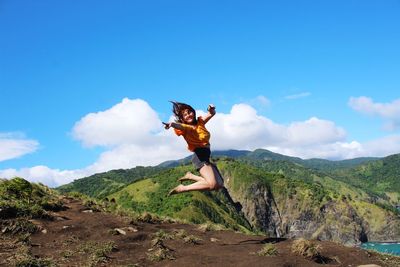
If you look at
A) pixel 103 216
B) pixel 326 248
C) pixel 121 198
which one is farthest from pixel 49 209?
pixel 121 198

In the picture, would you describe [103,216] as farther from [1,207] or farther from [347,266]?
[347,266]

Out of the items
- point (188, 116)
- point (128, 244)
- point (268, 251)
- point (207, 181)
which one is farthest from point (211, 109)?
point (128, 244)

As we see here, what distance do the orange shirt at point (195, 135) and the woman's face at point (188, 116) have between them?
0.26 metres

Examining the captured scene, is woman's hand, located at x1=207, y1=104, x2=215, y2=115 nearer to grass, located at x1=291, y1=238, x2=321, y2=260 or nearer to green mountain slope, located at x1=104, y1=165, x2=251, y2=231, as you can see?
grass, located at x1=291, y1=238, x2=321, y2=260

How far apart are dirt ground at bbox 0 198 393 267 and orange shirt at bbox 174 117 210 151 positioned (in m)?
2.99

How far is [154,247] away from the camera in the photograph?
12625 mm

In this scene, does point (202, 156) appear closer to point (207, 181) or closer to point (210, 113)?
point (207, 181)

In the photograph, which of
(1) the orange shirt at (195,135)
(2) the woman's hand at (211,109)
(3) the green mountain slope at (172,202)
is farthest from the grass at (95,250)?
(3) the green mountain slope at (172,202)

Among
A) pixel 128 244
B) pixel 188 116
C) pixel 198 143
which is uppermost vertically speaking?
pixel 188 116

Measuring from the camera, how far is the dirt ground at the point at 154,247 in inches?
440

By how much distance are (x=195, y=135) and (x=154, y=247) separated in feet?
12.0

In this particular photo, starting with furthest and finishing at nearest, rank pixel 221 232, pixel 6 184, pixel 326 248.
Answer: pixel 6 184 → pixel 221 232 → pixel 326 248

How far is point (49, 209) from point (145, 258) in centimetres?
628

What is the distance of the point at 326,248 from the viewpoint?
1231cm
